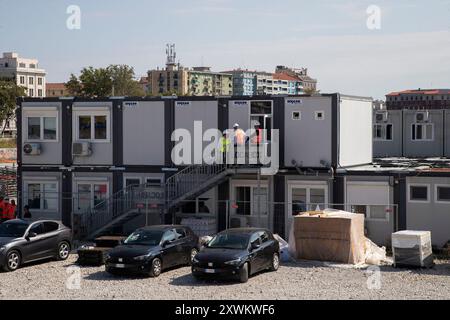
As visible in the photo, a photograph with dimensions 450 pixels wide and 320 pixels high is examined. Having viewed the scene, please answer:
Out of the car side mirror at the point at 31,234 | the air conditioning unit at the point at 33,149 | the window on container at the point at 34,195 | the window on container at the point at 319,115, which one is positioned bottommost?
the car side mirror at the point at 31,234

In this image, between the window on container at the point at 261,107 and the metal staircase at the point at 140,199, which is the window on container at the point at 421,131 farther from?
the metal staircase at the point at 140,199

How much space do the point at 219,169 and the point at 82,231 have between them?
618cm

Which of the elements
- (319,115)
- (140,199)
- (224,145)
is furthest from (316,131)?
(140,199)

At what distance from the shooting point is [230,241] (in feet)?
69.6

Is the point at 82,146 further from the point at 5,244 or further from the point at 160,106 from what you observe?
the point at 5,244

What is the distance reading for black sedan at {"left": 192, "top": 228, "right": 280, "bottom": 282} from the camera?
19.9 m

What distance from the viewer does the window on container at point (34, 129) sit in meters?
32.2

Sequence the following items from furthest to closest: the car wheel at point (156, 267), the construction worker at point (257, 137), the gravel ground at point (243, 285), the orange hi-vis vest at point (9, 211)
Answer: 1. the orange hi-vis vest at point (9, 211)
2. the construction worker at point (257, 137)
3. the car wheel at point (156, 267)
4. the gravel ground at point (243, 285)

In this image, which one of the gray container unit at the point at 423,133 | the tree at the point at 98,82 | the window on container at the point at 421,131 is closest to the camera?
the gray container unit at the point at 423,133

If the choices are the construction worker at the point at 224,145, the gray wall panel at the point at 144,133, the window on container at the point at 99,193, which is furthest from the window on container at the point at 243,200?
the window on container at the point at 99,193

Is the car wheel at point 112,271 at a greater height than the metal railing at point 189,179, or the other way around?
the metal railing at point 189,179

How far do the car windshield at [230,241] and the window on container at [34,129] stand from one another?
1356 cm

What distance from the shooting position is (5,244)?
2212 cm

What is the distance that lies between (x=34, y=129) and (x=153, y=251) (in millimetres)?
13162
